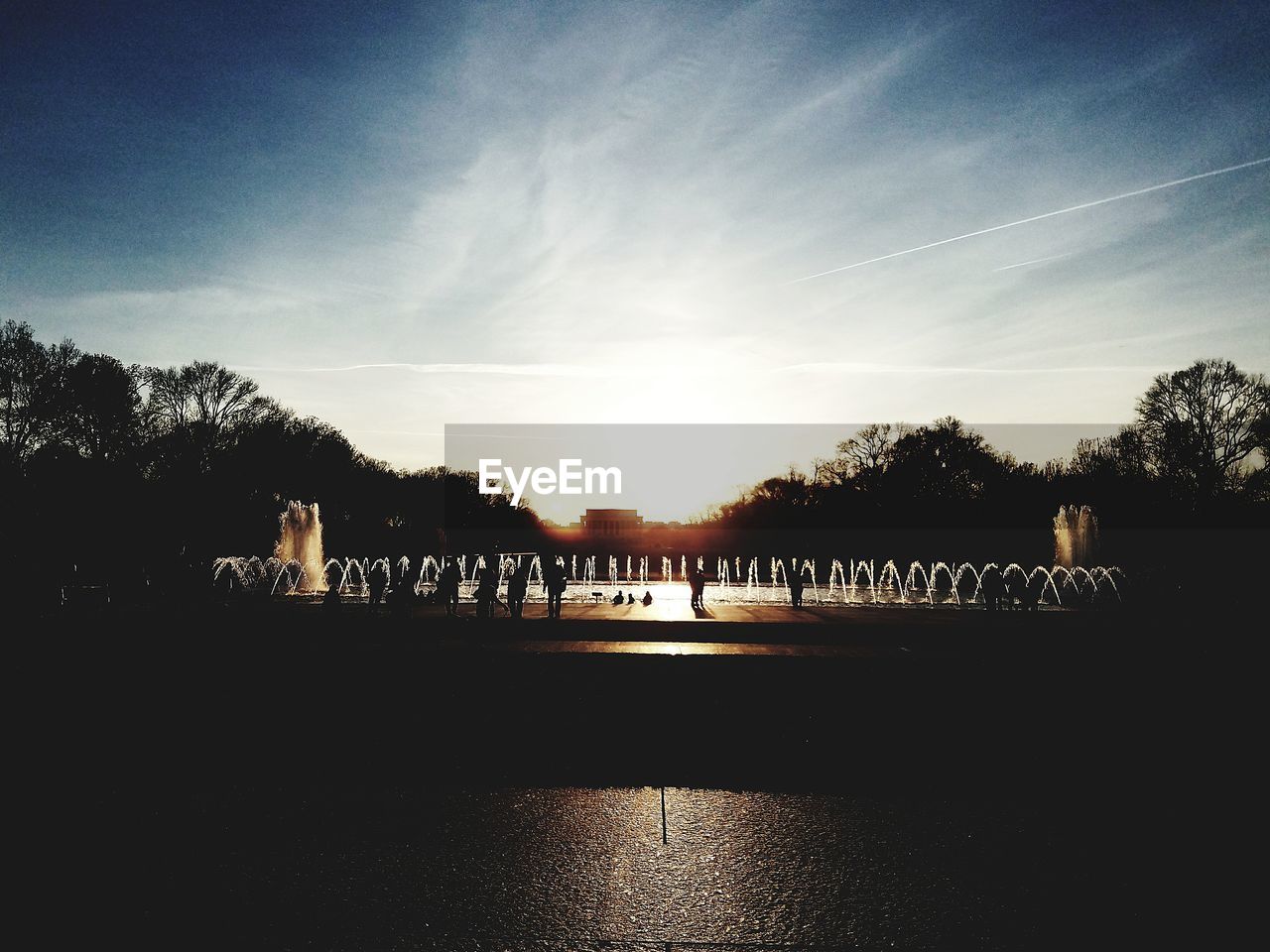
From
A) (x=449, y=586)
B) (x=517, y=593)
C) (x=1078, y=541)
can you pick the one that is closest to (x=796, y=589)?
(x=517, y=593)

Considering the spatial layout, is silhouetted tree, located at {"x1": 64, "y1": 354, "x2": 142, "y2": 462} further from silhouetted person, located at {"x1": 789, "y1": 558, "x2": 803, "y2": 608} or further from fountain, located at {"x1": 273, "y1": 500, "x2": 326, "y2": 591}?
silhouetted person, located at {"x1": 789, "y1": 558, "x2": 803, "y2": 608}

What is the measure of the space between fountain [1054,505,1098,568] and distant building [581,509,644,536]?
124432mm

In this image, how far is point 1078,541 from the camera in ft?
159

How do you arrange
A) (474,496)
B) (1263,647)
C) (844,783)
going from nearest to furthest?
(844,783) < (1263,647) < (474,496)

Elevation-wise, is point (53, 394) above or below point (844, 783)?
above

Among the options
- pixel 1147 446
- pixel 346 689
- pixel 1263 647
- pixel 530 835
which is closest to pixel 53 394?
pixel 346 689

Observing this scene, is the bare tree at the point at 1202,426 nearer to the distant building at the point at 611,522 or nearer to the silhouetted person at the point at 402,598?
the silhouetted person at the point at 402,598

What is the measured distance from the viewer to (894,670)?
452 inches

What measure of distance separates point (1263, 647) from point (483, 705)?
47.8 feet

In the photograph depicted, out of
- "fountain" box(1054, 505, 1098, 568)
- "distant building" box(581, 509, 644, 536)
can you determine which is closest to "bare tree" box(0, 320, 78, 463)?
"fountain" box(1054, 505, 1098, 568)

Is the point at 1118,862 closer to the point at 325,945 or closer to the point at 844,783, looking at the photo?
the point at 844,783

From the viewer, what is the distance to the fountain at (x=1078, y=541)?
45.6m

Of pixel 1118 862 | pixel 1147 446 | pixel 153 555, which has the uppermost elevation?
Answer: pixel 1147 446

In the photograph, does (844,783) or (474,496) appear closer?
(844,783)
